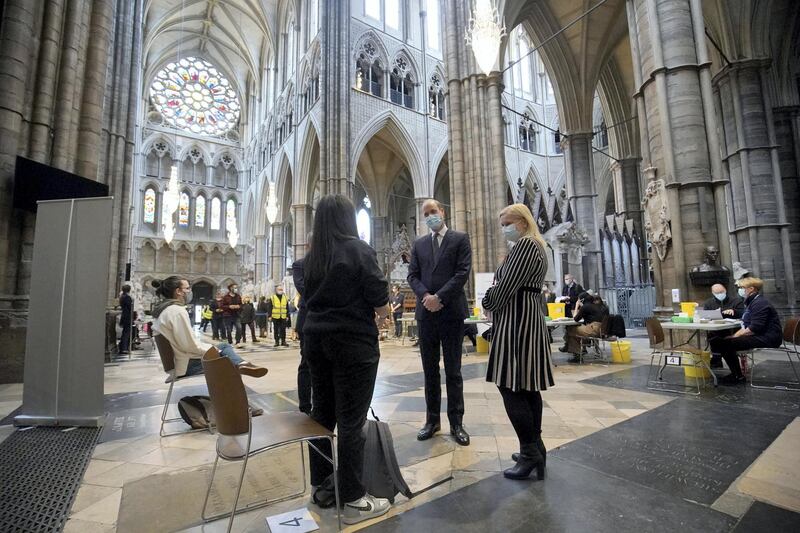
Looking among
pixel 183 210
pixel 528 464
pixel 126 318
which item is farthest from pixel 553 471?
pixel 183 210

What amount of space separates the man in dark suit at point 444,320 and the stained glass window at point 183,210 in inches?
1246

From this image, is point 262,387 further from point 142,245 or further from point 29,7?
point 142,245

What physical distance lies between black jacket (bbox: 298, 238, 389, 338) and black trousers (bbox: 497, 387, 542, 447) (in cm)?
Answer: 90

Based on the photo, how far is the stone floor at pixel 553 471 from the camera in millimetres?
1759

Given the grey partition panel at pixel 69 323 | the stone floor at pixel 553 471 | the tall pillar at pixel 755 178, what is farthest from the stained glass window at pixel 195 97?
the tall pillar at pixel 755 178

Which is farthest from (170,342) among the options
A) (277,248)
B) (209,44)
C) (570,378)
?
(209,44)

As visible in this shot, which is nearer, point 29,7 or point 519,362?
point 519,362

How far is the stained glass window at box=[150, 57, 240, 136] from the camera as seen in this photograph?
29.9 meters

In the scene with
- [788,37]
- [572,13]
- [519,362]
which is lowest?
[519,362]

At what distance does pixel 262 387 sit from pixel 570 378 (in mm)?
3906

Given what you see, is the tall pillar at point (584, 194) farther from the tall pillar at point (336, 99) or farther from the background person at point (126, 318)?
the background person at point (126, 318)

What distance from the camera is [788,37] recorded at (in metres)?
12.4

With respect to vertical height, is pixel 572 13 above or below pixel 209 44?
below

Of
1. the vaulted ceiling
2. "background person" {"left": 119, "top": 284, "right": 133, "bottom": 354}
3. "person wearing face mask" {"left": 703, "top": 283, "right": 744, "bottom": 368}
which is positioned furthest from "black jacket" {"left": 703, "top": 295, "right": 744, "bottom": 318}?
the vaulted ceiling
